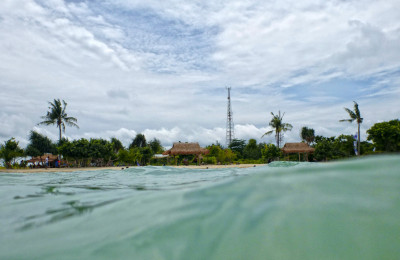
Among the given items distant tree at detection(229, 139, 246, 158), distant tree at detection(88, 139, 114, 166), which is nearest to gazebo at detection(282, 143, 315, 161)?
distant tree at detection(229, 139, 246, 158)

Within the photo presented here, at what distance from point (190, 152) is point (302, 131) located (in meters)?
25.5

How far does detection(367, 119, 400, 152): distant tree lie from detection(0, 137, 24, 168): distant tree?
41.8 m

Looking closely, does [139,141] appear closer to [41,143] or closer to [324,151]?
[41,143]

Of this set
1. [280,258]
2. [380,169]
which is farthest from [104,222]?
[380,169]

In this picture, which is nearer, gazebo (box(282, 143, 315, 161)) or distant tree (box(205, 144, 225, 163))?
gazebo (box(282, 143, 315, 161))

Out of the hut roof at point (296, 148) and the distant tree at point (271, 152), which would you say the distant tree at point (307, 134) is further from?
the distant tree at point (271, 152)

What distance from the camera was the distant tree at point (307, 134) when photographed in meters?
51.3

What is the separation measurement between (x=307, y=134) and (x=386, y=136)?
59.0 feet

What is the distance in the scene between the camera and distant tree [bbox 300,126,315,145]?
51.3 meters

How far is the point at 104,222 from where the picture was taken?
2.21 meters

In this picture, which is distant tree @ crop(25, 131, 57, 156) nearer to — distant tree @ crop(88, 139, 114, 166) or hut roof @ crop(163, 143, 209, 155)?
distant tree @ crop(88, 139, 114, 166)

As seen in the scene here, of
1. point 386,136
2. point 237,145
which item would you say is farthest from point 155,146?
point 386,136

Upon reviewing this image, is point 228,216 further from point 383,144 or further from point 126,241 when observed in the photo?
point 383,144

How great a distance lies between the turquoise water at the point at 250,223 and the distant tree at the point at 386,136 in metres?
37.2
